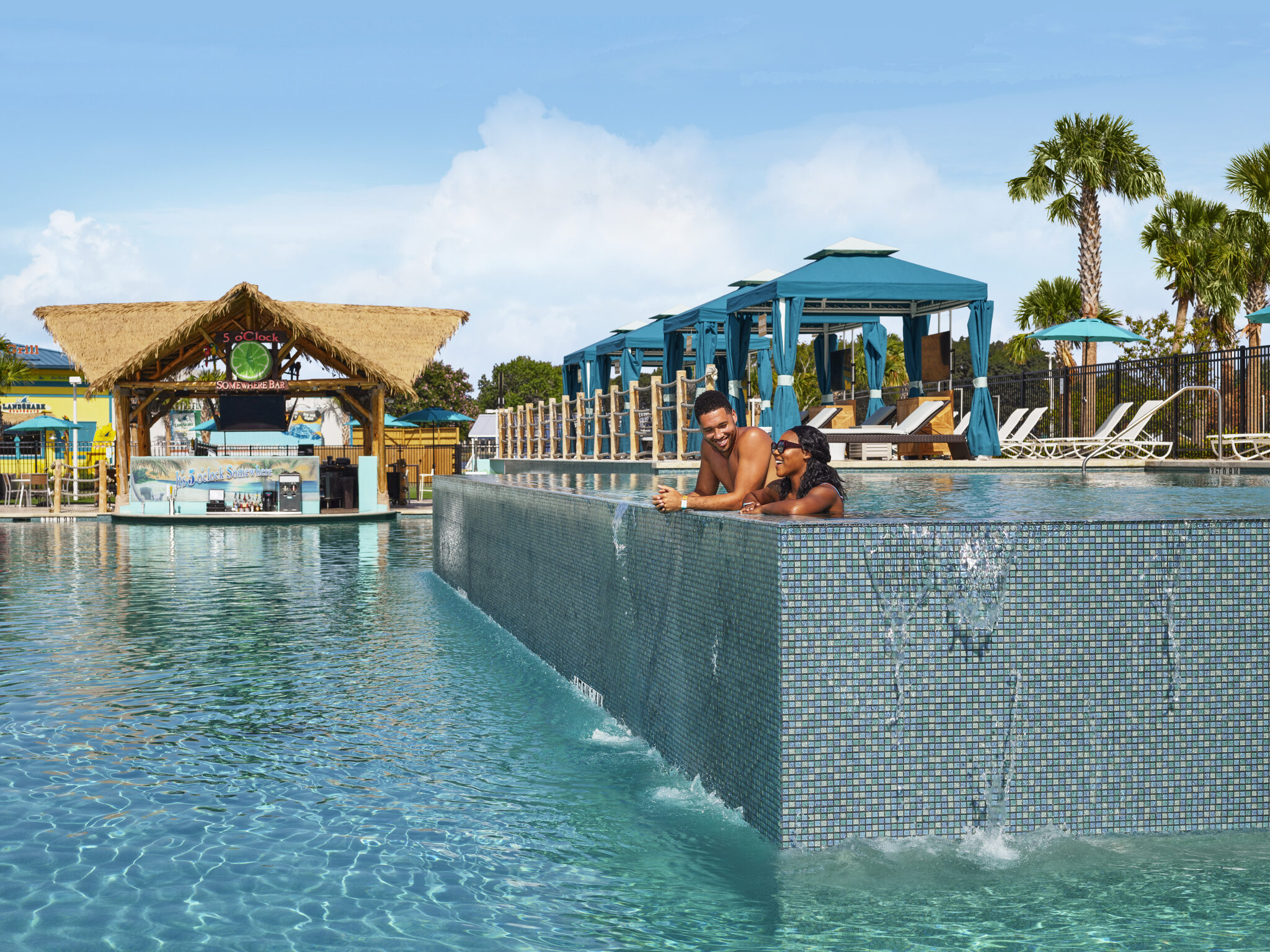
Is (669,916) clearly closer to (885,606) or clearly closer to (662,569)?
(885,606)

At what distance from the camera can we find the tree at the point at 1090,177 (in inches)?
1190

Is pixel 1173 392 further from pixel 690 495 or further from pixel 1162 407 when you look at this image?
pixel 690 495

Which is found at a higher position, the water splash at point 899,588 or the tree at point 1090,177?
the tree at point 1090,177

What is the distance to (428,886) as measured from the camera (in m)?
4.05

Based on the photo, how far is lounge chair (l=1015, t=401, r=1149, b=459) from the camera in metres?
18.0

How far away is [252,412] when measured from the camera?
26875mm

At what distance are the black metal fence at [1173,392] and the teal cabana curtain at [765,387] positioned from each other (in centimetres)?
350

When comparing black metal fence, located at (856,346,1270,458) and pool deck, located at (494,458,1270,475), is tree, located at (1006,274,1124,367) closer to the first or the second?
black metal fence, located at (856,346,1270,458)

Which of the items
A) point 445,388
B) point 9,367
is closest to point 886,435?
point 9,367

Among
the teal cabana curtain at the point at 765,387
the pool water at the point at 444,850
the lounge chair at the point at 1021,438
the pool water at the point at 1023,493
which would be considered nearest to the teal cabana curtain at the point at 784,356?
the teal cabana curtain at the point at 765,387

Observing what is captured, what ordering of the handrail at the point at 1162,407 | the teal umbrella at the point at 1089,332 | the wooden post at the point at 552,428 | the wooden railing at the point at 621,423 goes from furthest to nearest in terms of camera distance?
the wooden post at the point at 552,428 < the teal umbrella at the point at 1089,332 < the wooden railing at the point at 621,423 < the handrail at the point at 1162,407

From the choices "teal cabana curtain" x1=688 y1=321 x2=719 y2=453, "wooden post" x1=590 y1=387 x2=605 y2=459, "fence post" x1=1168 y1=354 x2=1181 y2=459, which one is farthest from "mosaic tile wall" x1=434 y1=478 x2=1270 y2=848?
"fence post" x1=1168 y1=354 x2=1181 y2=459

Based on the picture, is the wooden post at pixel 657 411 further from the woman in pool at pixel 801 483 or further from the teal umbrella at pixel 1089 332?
the woman in pool at pixel 801 483

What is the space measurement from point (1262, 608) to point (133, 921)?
13.0 ft
